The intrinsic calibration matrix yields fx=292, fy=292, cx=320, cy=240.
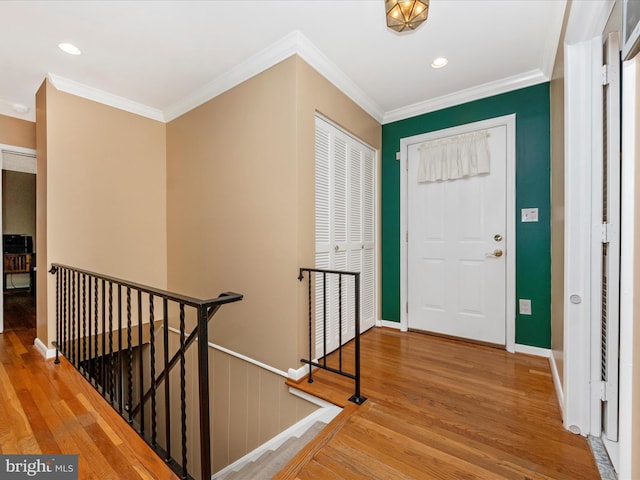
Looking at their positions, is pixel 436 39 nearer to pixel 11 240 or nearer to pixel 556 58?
pixel 556 58

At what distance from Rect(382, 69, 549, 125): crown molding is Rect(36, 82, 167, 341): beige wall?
2759 mm

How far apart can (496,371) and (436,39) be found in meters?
2.53

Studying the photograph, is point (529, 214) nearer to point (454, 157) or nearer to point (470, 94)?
point (454, 157)

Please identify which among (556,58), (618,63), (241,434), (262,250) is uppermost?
(556,58)

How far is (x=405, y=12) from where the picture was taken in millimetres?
1590

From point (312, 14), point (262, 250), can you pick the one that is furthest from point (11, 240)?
point (312, 14)

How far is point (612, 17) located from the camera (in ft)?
4.49

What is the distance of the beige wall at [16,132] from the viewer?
312 centimetres

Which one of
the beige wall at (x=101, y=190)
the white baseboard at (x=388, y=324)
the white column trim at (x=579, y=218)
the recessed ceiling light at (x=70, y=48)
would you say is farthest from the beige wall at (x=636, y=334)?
the beige wall at (x=101, y=190)

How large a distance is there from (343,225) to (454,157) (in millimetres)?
1316

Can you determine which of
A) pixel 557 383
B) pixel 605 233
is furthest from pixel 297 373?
pixel 605 233

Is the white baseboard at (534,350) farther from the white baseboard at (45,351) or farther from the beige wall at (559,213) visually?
the white baseboard at (45,351)

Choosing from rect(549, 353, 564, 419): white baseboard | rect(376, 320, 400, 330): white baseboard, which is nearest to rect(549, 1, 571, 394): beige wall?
rect(549, 353, 564, 419): white baseboard

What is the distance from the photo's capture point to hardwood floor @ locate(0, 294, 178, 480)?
143cm
